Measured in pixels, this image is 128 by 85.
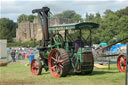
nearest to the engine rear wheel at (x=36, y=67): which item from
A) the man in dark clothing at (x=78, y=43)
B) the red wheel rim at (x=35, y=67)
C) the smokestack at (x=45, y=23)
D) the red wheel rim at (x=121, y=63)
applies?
the red wheel rim at (x=35, y=67)

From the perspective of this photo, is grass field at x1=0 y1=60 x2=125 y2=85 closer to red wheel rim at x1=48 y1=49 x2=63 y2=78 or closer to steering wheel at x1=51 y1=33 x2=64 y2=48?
red wheel rim at x1=48 y1=49 x2=63 y2=78

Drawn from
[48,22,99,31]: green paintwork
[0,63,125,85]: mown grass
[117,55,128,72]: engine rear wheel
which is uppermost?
[48,22,99,31]: green paintwork

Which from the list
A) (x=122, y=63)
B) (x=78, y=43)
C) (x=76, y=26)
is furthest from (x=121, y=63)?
(x=76, y=26)

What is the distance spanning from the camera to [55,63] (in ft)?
40.5

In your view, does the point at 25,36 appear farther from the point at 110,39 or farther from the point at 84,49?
the point at 84,49

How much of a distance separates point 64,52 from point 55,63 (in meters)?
0.86

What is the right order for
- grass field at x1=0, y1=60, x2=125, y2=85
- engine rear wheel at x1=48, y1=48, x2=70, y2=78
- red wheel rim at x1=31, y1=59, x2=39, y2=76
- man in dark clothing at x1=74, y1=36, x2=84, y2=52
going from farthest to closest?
1. red wheel rim at x1=31, y1=59, x2=39, y2=76
2. man in dark clothing at x1=74, y1=36, x2=84, y2=52
3. engine rear wheel at x1=48, y1=48, x2=70, y2=78
4. grass field at x1=0, y1=60, x2=125, y2=85

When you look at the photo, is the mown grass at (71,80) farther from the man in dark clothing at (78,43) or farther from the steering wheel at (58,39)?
the steering wheel at (58,39)

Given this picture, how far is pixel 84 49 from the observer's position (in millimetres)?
12086

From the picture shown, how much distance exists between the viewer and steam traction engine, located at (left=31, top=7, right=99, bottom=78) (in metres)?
11.9

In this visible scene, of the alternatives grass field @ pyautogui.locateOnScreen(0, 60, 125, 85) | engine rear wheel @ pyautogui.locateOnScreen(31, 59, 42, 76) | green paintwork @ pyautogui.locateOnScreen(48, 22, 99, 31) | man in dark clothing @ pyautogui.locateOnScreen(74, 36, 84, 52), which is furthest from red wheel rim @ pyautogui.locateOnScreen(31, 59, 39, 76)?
man in dark clothing @ pyautogui.locateOnScreen(74, 36, 84, 52)

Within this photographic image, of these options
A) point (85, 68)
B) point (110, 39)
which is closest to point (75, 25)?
point (85, 68)

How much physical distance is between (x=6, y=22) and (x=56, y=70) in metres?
115

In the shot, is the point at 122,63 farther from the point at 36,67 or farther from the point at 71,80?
the point at 36,67
